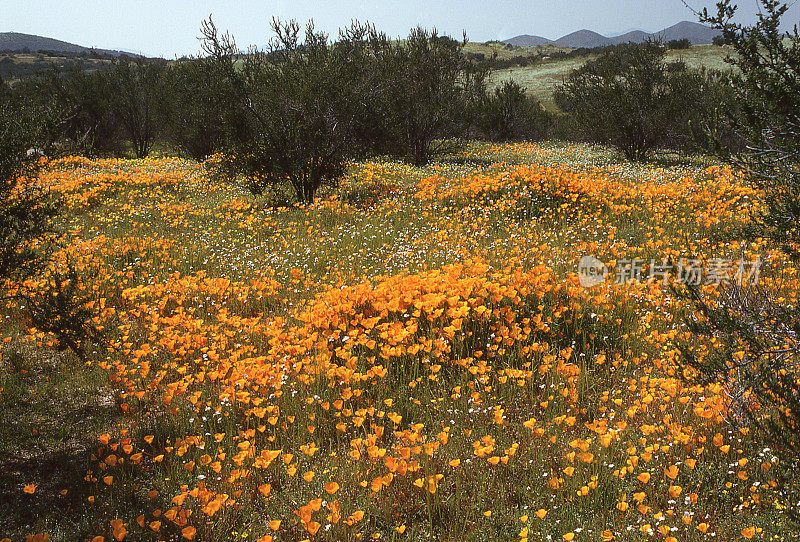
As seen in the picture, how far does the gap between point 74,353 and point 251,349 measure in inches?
77.9

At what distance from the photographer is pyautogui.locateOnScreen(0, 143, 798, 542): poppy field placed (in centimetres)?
284

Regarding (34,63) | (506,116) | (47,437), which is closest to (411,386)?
(47,437)

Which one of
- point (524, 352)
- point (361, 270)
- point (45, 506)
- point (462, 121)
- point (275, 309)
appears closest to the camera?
point (45, 506)

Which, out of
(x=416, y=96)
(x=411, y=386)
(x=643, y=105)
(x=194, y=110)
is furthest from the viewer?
(x=194, y=110)

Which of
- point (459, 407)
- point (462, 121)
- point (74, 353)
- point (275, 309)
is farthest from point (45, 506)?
point (462, 121)

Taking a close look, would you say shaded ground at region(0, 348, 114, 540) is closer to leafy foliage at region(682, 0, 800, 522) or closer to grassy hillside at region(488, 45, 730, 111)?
leafy foliage at region(682, 0, 800, 522)

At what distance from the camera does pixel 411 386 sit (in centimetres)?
404

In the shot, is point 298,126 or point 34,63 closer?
point 298,126

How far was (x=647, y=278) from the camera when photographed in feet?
21.2

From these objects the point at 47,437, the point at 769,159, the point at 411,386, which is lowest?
the point at 47,437

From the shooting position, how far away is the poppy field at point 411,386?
9.33 feet

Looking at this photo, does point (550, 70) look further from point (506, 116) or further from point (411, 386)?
point (411, 386)

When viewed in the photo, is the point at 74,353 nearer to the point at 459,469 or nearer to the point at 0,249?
the point at 0,249

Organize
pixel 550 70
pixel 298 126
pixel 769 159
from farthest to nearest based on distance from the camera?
pixel 550 70, pixel 298 126, pixel 769 159
